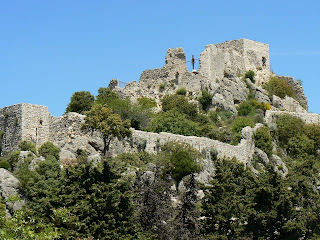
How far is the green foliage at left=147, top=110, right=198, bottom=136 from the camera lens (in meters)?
54.1

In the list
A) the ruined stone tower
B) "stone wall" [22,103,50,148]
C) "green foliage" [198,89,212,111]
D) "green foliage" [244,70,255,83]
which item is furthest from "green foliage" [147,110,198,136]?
"green foliage" [244,70,255,83]

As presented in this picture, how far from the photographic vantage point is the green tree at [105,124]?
152 ft

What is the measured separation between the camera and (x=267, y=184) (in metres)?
41.3

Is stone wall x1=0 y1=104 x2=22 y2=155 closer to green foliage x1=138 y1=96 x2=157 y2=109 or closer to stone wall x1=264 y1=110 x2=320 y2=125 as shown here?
green foliage x1=138 y1=96 x2=157 y2=109

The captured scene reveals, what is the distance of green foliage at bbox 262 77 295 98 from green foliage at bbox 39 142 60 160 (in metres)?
27.2

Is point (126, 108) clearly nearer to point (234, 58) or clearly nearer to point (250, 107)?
point (250, 107)

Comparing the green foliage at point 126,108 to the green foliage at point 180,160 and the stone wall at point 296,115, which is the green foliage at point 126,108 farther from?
the stone wall at point 296,115

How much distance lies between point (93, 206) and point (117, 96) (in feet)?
79.4

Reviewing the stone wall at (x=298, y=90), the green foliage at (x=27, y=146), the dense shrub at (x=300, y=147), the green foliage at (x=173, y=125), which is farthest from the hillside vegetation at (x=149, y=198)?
the stone wall at (x=298, y=90)

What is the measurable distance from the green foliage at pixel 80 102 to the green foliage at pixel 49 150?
9024 mm

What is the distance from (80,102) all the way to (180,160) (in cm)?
962

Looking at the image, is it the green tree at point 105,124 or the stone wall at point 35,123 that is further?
the stone wall at point 35,123

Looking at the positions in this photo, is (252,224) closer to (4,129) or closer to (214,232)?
(214,232)

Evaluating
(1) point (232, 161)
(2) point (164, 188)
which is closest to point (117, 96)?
(1) point (232, 161)
